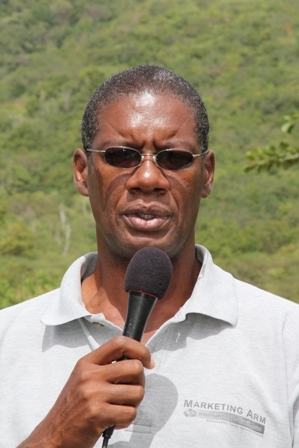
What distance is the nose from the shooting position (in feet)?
9.21

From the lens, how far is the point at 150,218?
112 inches

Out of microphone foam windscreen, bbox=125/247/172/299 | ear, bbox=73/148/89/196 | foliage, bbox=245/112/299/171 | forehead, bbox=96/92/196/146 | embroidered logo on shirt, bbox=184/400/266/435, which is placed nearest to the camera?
microphone foam windscreen, bbox=125/247/172/299

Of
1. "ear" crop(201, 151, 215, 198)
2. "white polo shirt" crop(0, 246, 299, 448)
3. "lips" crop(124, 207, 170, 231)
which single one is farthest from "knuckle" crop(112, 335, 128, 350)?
"ear" crop(201, 151, 215, 198)

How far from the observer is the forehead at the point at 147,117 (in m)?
2.89

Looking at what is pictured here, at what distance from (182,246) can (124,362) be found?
912 millimetres

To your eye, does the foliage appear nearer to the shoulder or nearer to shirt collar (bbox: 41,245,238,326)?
shirt collar (bbox: 41,245,238,326)

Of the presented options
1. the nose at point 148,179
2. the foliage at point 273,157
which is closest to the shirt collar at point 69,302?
the nose at point 148,179

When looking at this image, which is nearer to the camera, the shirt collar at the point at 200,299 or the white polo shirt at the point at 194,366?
the white polo shirt at the point at 194,366

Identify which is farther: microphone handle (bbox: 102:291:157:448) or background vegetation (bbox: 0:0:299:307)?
background vegetation (bbox: 0:0:299:307)

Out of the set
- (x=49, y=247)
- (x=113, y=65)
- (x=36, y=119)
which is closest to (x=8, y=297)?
(x=49, y=247)

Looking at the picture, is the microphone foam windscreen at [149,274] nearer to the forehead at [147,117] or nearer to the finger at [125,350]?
the finger at [125,350]

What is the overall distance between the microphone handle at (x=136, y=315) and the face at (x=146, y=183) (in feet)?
1.77

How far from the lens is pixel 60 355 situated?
2.78 m

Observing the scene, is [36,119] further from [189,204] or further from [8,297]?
[189,204]
